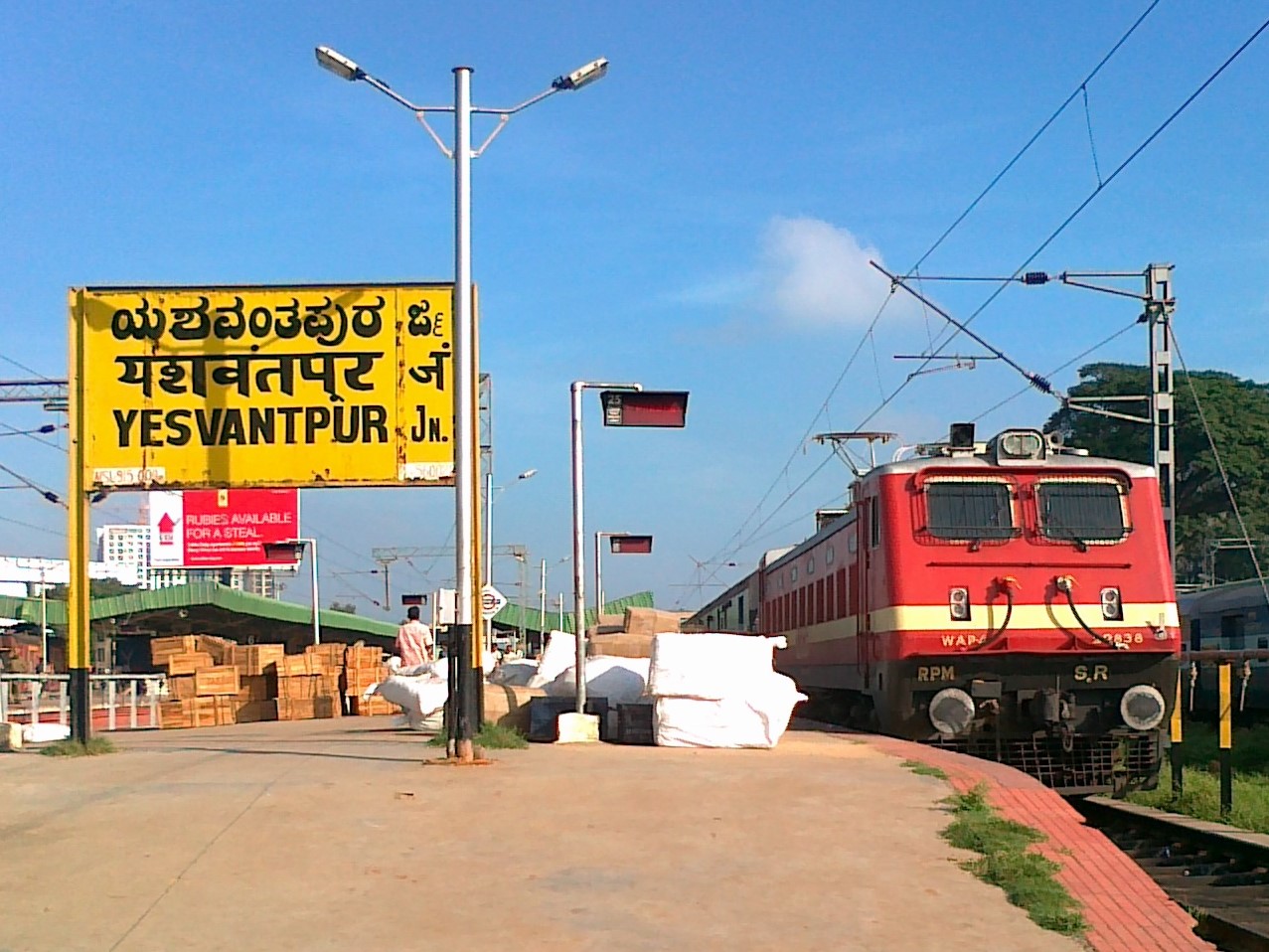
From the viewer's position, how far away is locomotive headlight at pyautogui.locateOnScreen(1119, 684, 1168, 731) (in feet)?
45.7

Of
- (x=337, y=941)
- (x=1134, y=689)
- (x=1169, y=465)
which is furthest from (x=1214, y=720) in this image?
(x=337, y=941)

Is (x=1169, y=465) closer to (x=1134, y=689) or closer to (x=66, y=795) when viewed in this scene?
(x=1134, y=689)

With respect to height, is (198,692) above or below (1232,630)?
below

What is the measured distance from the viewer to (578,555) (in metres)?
15.5

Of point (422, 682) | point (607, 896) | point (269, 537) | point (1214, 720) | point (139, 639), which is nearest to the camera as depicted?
point (607, 896)

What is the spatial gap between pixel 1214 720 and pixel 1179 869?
51.0 ft

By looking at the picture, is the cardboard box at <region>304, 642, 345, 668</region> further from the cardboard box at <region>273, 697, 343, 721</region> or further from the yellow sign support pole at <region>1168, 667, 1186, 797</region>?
the yellow sign support pole at <region>1168, 667, 1186, 797</region>

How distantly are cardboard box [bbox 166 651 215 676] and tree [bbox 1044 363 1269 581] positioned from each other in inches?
1252

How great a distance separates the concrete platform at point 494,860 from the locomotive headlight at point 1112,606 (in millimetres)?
4045

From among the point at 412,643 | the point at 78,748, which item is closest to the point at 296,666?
the point at 412,643

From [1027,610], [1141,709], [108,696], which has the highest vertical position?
[1027,610]

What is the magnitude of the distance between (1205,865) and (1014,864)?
4.45 metres

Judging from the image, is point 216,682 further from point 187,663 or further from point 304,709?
point 304,709

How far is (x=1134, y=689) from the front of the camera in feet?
45.9
